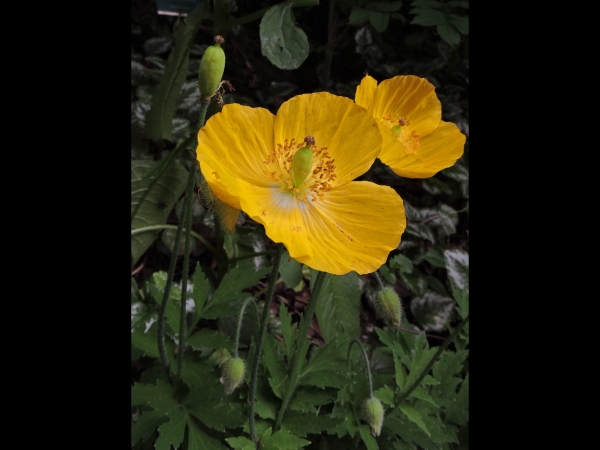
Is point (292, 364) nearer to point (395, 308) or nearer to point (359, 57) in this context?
point (395, 308)

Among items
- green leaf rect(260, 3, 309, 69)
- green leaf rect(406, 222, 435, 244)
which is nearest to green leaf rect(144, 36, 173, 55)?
green leaf rect(260, 3, 309, 69)

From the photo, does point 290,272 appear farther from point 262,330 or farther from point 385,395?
point 262,330

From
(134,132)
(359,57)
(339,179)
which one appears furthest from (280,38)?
(359,57)

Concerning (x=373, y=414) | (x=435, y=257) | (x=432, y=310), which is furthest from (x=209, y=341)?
(x=435, y=257)

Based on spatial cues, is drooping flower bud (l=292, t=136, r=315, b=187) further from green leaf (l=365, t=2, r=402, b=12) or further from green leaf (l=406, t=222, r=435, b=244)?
green leaf (l=365, t=2, r=402, b=12)

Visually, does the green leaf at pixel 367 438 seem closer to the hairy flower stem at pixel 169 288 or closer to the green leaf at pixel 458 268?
the hairy flower stem at pixel 169 288

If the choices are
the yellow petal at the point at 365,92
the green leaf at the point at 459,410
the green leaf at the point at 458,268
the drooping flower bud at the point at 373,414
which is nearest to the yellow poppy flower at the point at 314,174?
the yellow petal at the point at 365,92
